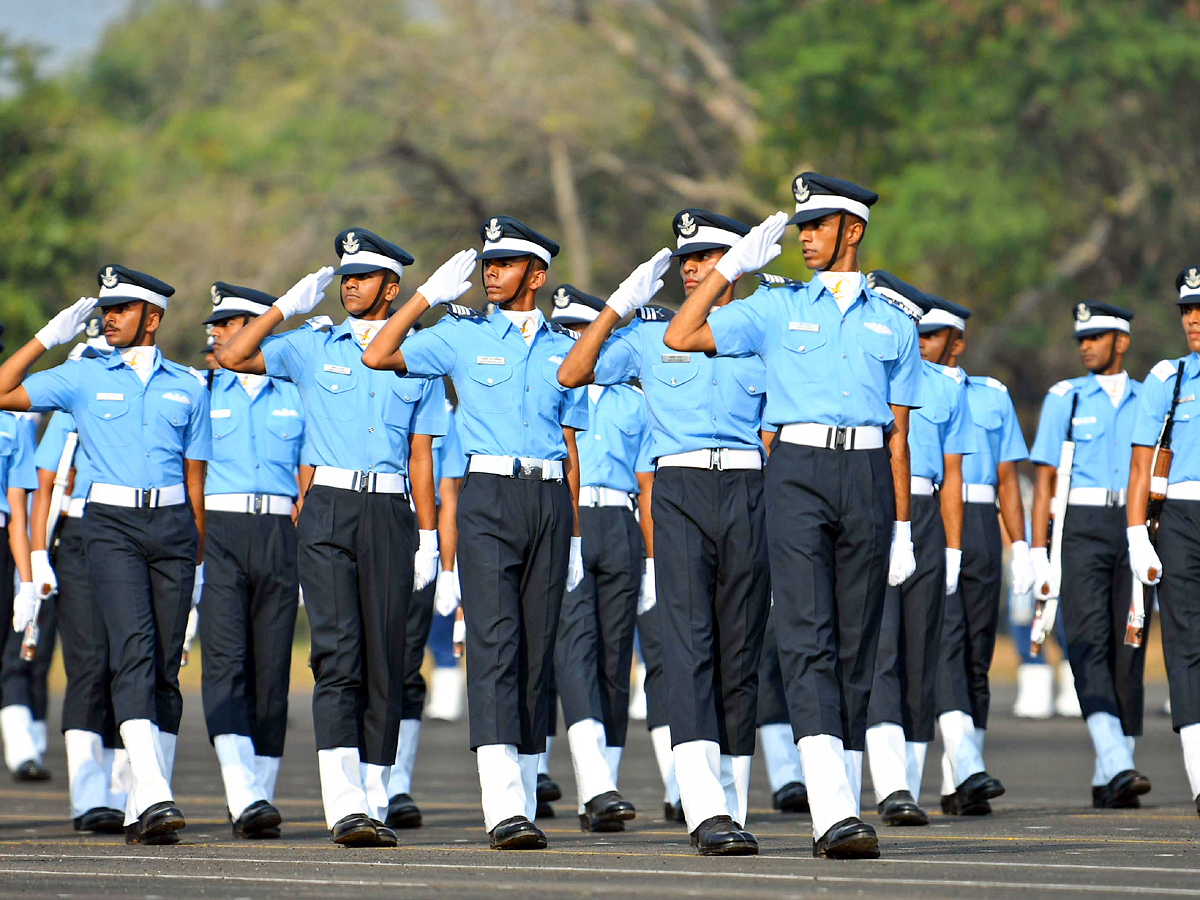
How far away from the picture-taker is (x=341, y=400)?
993 cm

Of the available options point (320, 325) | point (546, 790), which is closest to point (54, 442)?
point (320, 325)

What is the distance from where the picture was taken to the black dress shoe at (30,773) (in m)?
14.5

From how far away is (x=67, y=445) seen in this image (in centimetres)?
1220

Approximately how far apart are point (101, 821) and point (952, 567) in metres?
4.70

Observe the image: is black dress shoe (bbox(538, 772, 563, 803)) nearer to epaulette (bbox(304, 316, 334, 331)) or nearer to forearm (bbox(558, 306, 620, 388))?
epaulette (bbox(304, 316, 334, 331))

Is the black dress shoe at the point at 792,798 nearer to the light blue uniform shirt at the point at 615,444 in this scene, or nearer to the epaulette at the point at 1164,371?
the light blue uniform shirt at the point at 615,444

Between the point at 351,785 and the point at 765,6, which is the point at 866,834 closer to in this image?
the point at 351,785

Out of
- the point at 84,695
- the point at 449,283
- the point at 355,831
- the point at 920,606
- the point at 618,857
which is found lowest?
the point at 618,857

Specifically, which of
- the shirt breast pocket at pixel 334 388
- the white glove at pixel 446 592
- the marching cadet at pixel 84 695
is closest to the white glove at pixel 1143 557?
the white glove at pixel 446 592

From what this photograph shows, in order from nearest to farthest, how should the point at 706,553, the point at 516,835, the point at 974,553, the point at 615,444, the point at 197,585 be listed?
the point at 516,835 < the point at 706,553 < the point at 197,585 < the point at 615,444 < the point at 974,553

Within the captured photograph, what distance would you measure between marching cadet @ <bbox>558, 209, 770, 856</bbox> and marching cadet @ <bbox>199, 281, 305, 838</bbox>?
7.59ft

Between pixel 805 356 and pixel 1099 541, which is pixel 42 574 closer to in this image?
pixel 805 356

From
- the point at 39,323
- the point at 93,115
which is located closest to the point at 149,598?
the point at 39,323

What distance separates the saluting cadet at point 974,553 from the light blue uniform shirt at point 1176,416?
2.83ft
